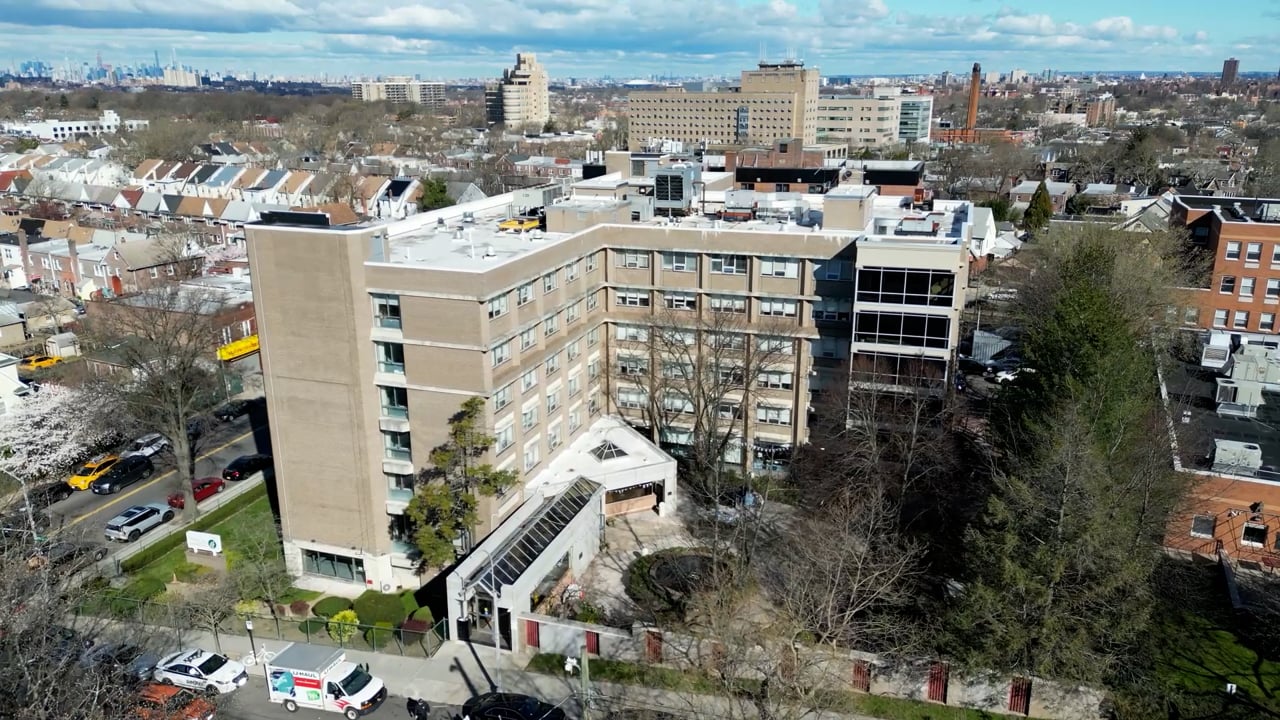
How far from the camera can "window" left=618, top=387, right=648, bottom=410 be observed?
158 feet

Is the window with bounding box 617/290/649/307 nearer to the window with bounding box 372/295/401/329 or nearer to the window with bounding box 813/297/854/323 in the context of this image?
the window with bounding box 813/297/854/323

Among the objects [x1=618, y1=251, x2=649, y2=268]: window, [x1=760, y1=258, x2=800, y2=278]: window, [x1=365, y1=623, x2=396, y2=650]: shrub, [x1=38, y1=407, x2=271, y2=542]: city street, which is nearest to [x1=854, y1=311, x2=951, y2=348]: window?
[x1=760, y1=258, x2=800, y2=278]: window

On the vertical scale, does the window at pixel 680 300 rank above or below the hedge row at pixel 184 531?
above

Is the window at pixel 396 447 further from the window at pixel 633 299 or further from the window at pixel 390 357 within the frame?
the window at pixel 633 299

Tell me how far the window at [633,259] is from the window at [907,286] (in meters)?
11.4

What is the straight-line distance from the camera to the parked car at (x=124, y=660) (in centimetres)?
2603

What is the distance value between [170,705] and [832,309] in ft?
107

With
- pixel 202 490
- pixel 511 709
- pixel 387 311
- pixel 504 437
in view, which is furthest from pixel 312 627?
pixel 202 490

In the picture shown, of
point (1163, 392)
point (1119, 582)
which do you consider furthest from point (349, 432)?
point (1163, 392)

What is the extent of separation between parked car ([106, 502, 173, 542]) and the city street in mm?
1133

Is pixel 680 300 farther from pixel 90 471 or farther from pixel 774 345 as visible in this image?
pixel 90 471

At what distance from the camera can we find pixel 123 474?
1949 inches

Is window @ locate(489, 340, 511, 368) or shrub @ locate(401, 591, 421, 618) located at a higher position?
window @ locate(489, 340, 511, 368)

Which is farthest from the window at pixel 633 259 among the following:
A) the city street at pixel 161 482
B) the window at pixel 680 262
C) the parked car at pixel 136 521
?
the parked car at pixel 136 521
